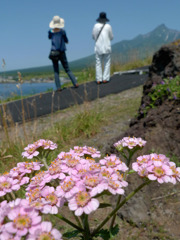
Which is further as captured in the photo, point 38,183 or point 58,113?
point 58,113

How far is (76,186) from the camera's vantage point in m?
0.96

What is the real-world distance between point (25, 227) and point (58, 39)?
843 cm

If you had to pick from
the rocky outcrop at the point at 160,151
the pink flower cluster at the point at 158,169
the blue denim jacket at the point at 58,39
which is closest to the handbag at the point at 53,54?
the blue denim jacket at the point at 58,39

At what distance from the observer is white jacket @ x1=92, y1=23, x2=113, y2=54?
9250mm

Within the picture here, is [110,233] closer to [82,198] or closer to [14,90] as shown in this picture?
[82,198]

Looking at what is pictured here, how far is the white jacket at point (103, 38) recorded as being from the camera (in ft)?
30.3

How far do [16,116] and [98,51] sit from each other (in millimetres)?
4946

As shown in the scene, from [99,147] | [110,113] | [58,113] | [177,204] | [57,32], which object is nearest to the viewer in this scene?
→ [177,204]

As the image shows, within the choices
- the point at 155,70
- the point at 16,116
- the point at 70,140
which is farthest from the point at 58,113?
the point at 155,70

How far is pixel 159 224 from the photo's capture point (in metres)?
2.03

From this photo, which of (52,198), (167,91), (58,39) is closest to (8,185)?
(52,198)

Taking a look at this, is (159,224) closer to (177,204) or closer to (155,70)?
(177,204)

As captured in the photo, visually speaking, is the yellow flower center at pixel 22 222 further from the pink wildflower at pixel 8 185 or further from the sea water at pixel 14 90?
the sea water at pixel 14 90

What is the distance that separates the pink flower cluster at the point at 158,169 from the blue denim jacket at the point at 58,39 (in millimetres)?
8028
